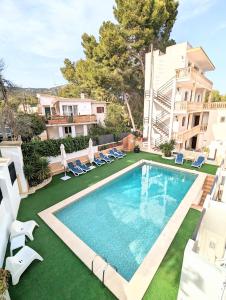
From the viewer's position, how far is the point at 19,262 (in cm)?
512

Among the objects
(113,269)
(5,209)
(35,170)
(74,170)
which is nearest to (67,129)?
(74,170)

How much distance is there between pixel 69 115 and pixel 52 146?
947 centimetres

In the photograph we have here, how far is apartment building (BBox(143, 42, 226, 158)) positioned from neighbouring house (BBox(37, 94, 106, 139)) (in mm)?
Result: 7761

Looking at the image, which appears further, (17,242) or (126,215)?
(126,215)

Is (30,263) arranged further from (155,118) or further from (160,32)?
(160,32)

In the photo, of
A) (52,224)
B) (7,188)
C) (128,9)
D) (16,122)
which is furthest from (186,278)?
(128,9)

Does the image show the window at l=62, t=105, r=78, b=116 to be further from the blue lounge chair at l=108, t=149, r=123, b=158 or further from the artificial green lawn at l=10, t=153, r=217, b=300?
the artificial green lawn at l=10, t=153, r=217, b=300

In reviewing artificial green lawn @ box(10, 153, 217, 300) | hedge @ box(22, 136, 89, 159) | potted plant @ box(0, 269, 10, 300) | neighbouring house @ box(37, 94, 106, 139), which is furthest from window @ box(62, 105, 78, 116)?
potted plant @ box(0, 269, 10, 300)

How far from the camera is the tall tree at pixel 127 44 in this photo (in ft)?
62.6

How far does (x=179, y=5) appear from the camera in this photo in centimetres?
2036

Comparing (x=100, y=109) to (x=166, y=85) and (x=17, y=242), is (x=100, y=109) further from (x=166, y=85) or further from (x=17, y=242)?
(x=17, y=242)

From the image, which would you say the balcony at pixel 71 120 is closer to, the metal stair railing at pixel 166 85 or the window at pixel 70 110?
the window at pixel 70 110

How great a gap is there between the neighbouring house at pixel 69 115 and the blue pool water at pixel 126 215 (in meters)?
10.7

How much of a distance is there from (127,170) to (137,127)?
1642 centimetres
